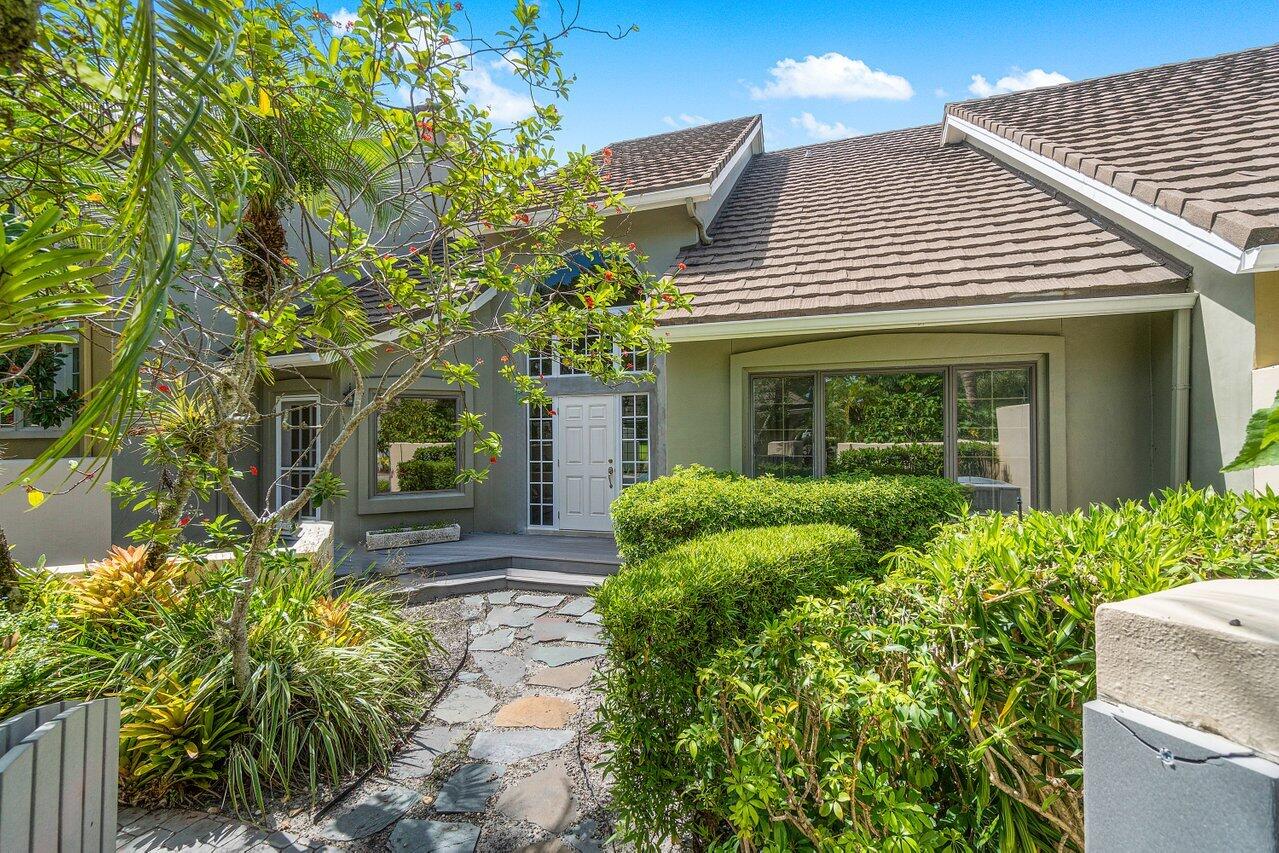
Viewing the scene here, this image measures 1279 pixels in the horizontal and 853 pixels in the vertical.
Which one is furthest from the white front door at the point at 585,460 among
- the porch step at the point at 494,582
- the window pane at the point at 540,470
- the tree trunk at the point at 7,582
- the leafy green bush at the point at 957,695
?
the leafy green bush at the point at 957,695

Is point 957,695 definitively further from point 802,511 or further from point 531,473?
point 531,473

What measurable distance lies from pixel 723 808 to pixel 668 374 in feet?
19.5

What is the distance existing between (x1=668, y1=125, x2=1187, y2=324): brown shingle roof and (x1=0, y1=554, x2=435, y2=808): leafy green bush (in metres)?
5.00

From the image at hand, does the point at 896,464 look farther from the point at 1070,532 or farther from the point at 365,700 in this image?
the point at 365,700

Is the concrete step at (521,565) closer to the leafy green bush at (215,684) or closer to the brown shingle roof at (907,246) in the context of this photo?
the leafy green bush at (215,684)

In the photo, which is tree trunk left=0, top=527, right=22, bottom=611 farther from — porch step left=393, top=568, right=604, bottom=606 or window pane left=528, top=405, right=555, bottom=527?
window pane left=528, top=405, right=555, bottom=527

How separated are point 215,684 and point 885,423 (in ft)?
22.2

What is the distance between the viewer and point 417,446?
10891 millimetres

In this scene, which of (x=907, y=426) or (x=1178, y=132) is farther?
(x=907, y=426)

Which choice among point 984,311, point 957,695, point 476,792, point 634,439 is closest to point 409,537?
point 634,439

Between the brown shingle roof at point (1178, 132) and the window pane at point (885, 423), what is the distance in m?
2.69

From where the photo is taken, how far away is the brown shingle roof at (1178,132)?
16.8 ft

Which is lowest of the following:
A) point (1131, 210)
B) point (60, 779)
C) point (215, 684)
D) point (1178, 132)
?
point (215, 684)

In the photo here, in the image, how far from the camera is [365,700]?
13.8ft
